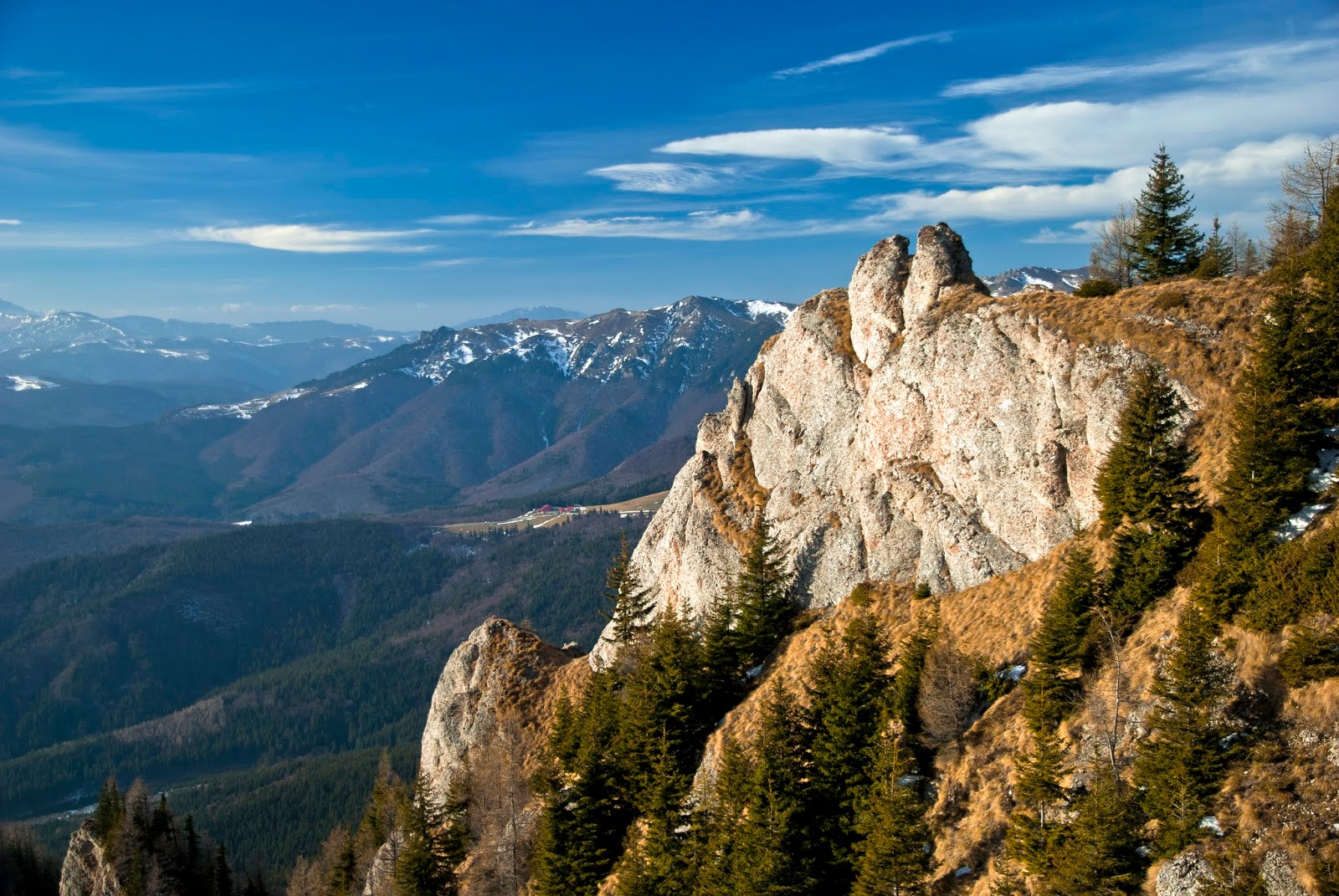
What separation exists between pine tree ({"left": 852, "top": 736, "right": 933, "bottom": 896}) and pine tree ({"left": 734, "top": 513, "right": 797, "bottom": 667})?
2177 centimetres

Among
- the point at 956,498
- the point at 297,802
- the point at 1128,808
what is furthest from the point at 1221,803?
the point at 297,802

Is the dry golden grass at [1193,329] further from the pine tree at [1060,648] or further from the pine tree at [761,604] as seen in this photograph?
the pine tree at [761,604]

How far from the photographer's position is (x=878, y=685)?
158 ft

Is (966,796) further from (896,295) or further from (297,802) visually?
(297,802)

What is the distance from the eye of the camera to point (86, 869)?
9138cm

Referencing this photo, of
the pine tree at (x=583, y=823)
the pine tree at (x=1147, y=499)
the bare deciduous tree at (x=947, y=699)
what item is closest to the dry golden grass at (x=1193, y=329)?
the pine tree at (x=1147, y=499)

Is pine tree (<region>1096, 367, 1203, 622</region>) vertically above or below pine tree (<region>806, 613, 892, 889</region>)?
above

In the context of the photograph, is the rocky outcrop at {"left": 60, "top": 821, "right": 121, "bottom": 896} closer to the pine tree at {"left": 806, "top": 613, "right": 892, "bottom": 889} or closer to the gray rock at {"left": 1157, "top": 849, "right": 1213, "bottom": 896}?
the pine tree at {"left": 806, "top": 613, "right": 892, "bottom": 889}

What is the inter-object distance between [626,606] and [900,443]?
29.7 metres

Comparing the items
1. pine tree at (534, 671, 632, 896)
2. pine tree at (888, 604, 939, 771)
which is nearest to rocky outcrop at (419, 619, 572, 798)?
pine tree at (534, 671, 632, 896)

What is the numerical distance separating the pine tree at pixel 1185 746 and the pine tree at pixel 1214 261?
3149 centimetres

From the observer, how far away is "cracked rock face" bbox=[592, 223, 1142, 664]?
50.8 metres

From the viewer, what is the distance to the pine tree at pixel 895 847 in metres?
36.2

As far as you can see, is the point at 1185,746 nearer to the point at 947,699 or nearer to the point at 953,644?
the point at 947,699
